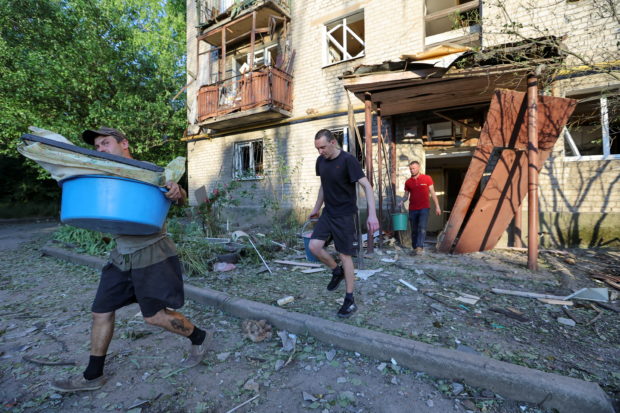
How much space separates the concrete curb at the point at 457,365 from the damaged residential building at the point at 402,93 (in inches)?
148

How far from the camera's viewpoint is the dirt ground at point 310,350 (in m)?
1.90

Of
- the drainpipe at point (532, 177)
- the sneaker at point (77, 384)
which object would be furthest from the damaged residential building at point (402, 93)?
the sneaker at point (77, 384)

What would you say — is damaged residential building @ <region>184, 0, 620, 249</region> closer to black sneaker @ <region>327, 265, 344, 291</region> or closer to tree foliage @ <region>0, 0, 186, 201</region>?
tree foliage @ <region>0, 0, 186, 201</region>

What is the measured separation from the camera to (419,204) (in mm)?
5781

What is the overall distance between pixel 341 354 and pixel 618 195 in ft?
21.4

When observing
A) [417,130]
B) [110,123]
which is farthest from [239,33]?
[417,130]

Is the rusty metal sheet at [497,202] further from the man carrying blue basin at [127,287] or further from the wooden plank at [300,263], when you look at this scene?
the man carrying blue basin at [127,287]

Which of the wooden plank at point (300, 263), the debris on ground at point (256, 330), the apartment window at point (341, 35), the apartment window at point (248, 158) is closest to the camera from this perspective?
the debris on ground at point (256, 330)

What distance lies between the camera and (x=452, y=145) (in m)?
7.10

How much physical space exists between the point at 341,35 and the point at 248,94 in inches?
139

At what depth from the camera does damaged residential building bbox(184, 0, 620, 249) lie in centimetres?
490

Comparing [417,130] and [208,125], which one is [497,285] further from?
[208,125]

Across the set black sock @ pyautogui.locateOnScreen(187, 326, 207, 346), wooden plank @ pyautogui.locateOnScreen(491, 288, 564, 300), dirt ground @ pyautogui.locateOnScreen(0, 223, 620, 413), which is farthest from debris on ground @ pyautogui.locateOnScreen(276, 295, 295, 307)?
wooden plank @ pyautogui.locateOnScreen(491, 288, 564, 300)

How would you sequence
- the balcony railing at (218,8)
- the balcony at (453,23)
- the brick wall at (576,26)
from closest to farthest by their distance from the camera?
the brick wall at (576,26) → the balcony at (453,23) → the balcony railing at (218,8)
